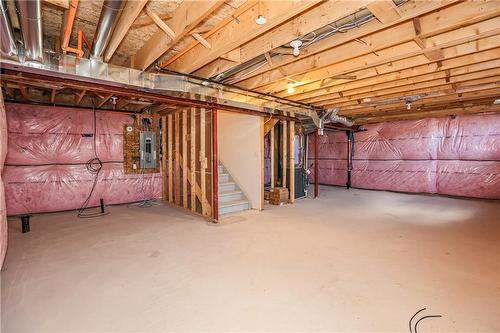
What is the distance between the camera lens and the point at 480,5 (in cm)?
204

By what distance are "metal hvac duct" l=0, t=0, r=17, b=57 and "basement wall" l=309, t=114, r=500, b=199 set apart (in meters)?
8.61

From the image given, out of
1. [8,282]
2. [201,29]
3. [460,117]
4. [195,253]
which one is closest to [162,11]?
[201,29]

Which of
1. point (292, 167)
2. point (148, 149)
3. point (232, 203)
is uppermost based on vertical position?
point (148, 149)

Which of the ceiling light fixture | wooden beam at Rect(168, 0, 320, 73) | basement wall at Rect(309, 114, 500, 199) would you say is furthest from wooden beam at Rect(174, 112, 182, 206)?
basement wall at Rect(309, 114, 500, 199)

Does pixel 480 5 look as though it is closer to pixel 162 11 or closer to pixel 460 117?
pixel 162 11

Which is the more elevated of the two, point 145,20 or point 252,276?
point 145,20

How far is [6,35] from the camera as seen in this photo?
2113mm

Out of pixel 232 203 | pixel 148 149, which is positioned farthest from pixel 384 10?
pixel 148 149

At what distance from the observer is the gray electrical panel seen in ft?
18.7

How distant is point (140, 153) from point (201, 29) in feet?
12.9

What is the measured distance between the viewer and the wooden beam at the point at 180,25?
199 cm

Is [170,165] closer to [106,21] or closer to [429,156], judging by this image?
[106,21]

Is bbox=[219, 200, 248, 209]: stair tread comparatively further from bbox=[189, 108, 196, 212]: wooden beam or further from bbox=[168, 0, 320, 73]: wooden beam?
bbox=[168, 0, 320, 73]: wooden beam

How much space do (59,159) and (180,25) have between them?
168 inches
